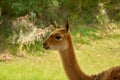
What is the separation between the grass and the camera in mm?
8953

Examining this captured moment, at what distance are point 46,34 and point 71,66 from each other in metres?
7.09

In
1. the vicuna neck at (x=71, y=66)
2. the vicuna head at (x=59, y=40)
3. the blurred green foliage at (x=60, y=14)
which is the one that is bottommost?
the blurred green foliage at (x=60, y=14)

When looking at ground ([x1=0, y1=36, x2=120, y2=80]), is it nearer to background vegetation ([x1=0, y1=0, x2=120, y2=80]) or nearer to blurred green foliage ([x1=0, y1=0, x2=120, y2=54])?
background vegetation ([x1=0, y1=0, x2=120, y2=80])

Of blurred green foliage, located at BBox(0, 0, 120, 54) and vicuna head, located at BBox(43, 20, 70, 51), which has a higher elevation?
vicuna head, located at BBox(43, 20, 70, 51)

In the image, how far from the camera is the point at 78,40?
1402 centimetres

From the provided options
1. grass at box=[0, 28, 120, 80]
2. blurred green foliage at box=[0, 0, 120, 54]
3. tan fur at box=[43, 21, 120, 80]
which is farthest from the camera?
blurred green foliage at box=[0, 0, 120, 54]

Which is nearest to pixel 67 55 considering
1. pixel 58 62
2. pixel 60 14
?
pixel 58 62

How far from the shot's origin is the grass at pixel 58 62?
8.95 m

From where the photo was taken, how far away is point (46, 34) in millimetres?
12812

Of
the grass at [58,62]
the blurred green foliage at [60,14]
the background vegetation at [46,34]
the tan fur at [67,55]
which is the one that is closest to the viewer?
the tan fur at [67,55]

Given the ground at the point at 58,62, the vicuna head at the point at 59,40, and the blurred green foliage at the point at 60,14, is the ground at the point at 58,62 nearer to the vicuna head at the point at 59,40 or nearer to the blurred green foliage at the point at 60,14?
the blurred green foliage at the point at 60,14

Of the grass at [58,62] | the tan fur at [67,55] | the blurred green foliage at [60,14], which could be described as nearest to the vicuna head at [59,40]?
the tan fur at [67,55]

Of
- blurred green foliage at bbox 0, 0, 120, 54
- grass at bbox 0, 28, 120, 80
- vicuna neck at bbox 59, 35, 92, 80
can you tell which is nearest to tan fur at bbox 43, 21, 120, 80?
vicuna neck at bbox 59, 35, 92, 80

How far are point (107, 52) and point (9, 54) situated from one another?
327 cm
